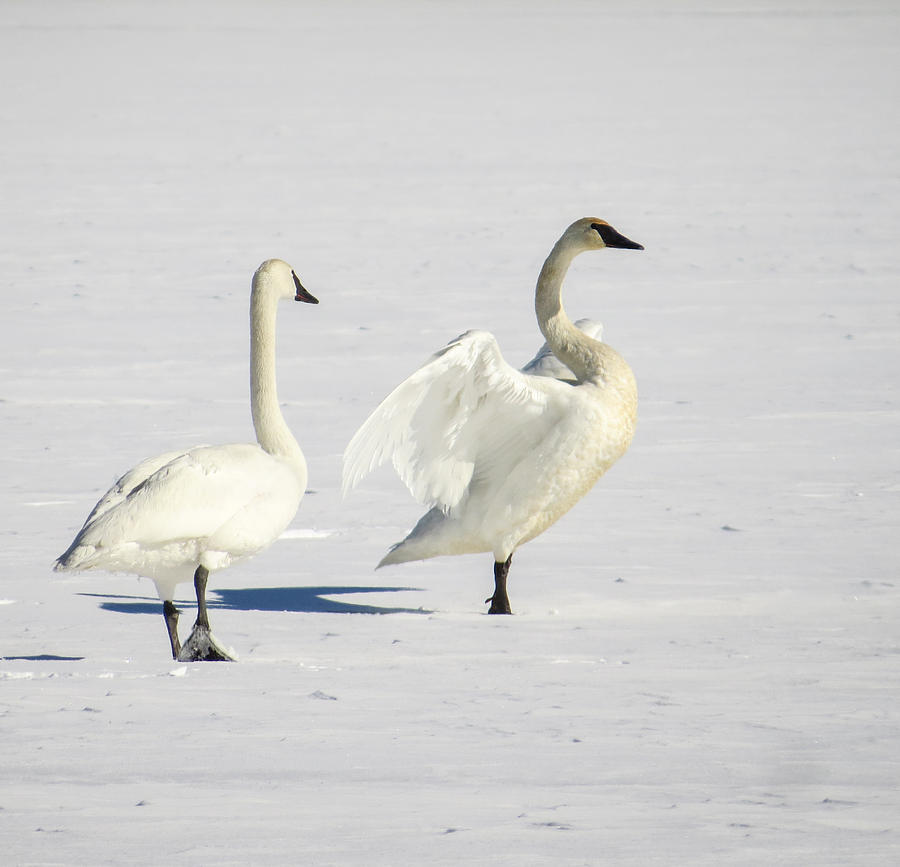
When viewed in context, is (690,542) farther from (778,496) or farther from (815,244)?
(815,244)

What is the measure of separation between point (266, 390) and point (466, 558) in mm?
1358

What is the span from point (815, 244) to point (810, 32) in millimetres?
26741

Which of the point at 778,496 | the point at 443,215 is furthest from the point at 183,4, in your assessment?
the point at 778,496

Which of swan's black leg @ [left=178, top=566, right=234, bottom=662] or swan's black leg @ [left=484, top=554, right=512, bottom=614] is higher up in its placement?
swan's black leg @ [left=178, top=566, right=234, bottom=662]

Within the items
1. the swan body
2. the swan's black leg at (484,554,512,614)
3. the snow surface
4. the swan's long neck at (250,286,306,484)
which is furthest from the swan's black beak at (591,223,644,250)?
the swan's black leg at (484,554,512,614)

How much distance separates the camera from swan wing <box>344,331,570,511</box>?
16.3ft

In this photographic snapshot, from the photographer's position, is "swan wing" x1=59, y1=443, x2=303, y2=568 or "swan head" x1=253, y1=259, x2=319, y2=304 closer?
"swan wing" x1=59, y1=443, x2=303, y2=568

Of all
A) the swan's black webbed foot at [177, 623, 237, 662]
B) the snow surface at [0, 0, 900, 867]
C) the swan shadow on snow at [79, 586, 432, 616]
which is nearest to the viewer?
the snow surface at [0, 0, 900, 867]

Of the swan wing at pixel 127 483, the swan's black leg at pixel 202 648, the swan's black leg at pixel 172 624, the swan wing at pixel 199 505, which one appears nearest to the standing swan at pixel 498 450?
the swan wing at pixel 199 505

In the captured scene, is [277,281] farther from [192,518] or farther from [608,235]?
[608,235]

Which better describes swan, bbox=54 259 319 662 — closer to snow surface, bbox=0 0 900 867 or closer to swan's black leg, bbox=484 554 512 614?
snow surface, bbox=0 0 900 867

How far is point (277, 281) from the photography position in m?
5.53

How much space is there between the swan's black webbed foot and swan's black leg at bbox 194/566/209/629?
0.06ft

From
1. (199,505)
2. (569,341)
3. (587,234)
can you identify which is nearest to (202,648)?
(199,505)
